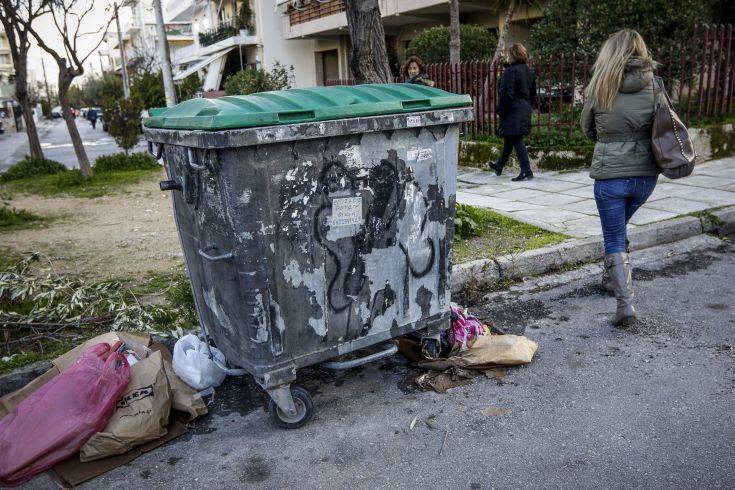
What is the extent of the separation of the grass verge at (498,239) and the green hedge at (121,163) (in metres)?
9.80

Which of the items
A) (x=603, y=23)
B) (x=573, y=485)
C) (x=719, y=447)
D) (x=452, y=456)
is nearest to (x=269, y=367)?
(x=452, y=456)

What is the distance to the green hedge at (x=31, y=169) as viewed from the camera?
13.4 meters

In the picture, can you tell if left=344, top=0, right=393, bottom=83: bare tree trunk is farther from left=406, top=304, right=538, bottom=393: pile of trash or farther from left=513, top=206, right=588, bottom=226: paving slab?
left=406, top=304, right=538, bottom=393: pile of trash

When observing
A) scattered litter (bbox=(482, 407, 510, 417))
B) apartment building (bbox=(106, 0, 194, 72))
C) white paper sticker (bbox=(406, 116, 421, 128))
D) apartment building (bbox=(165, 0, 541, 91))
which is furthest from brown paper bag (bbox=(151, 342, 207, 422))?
apartment building (bbox=(106, 0, 194, 72))

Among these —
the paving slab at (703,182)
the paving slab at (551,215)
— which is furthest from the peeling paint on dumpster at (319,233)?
the paving slab at (703,182)

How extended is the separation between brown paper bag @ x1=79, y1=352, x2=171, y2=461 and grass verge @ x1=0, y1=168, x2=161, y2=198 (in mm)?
8139

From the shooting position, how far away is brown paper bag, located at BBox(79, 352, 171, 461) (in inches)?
108

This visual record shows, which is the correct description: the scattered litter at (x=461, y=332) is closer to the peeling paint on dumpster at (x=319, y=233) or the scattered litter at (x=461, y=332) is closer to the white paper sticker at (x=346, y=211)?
the peeling paint on dumpster at (x=319, y=233)

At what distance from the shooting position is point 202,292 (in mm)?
3334

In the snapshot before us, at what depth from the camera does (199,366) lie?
3.24 m

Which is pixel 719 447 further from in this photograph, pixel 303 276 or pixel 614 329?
pixel 303 276

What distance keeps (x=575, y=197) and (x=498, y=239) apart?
2092 millimetres

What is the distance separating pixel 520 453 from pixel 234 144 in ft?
5.95

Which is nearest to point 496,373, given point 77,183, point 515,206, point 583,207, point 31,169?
point 583,207
